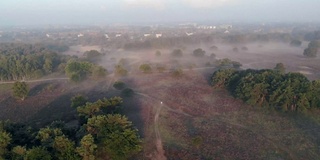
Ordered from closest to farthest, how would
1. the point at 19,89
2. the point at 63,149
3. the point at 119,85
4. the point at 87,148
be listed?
the point at 63,149 → the point at 87,148 → the point at 19,89 → the point at 119,85

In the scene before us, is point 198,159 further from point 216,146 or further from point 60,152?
point 60,152

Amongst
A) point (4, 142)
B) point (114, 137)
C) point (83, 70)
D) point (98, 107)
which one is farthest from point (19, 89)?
point (114, 137)

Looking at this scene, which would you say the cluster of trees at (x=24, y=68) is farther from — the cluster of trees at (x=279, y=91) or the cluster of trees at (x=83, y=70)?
the cluster of trees at (x=279, y=91)

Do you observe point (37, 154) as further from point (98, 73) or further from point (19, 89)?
point (98, 73)

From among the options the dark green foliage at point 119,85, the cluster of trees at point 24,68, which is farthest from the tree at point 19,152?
the cluster of trees at point 24,68

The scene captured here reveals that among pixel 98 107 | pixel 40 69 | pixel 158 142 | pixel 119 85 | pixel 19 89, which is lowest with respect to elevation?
pixel 40 69

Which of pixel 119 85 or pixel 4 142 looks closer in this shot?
pixel 4 142

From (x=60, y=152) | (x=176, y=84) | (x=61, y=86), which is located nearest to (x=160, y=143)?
(x=60, y=152)

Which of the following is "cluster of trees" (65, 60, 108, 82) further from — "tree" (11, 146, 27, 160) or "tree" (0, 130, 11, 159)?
"tree" (11, 146, 27, 160)
